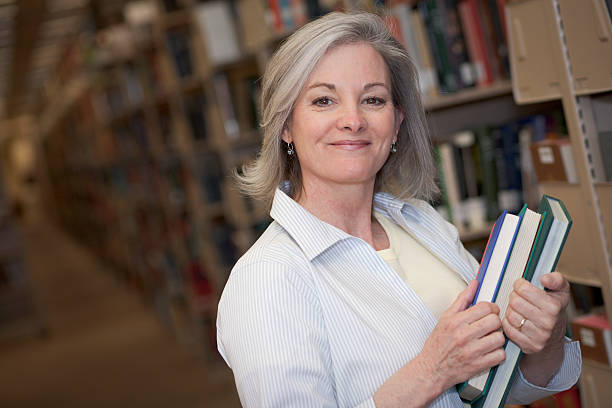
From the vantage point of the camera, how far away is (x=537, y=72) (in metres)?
2.12

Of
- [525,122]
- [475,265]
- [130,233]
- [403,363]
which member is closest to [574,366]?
[475,265]

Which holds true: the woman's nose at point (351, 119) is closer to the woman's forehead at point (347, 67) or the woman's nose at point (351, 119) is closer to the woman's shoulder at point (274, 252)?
the woman's forehead at point (347, 67)

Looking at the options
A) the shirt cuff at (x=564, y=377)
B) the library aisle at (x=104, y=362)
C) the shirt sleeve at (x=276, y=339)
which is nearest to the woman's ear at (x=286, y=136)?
the shirt sleeve at (x=276, y=339)

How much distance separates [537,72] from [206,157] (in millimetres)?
3004

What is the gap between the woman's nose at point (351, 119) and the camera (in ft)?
5.07

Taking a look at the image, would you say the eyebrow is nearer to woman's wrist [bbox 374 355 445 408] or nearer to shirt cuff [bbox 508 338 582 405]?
woman's wrist [bbox 374 355 445 408]

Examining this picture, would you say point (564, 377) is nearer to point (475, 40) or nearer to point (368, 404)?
point (368, 404)

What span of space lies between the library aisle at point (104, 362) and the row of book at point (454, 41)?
2.57m

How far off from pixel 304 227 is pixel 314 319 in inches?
9.3

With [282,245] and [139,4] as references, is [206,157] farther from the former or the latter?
[282,245]

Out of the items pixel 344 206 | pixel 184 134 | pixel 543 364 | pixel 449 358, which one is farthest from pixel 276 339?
pixel 184 134

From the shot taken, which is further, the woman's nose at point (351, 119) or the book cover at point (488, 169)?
the book cover at point (488, 169)

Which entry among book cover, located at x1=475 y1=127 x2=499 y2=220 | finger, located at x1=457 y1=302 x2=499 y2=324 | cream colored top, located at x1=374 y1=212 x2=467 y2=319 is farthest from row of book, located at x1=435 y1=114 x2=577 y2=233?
finger, located at x1=457 y1=302 x2=499 y2=324

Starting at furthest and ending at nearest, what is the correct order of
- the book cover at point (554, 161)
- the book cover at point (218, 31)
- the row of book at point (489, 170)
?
1. the book cover at point (218, 31)
2. the row of book at point (489, 170)
3. the book cover at point (554, 161)
